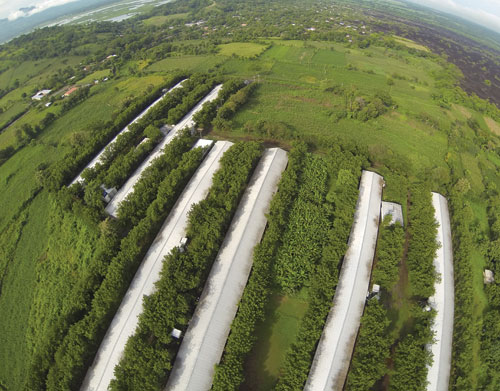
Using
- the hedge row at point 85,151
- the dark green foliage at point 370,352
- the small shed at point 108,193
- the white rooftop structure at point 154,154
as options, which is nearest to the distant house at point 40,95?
the hedge row at point 85,151

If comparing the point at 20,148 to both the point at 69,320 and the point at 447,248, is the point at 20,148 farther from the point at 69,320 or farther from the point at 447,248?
the point at 447,248

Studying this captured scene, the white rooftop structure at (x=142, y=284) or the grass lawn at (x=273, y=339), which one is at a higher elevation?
the white rooftop structure at (x=142, y=284)

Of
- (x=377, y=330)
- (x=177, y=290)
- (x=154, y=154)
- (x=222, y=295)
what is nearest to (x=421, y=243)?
(x=377, y=330)

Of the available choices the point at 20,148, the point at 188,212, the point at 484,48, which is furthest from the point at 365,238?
the point at 484,48

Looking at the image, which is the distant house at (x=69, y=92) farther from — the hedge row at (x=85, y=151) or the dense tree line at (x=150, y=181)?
the dense tree line at (x=150, y=181)

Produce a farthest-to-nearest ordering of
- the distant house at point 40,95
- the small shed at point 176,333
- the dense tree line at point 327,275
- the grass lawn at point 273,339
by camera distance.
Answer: the distant house at point 40,95
the grass lawn at point 273,339
the small shed at point 176,333
the dense tree line at point 327,275

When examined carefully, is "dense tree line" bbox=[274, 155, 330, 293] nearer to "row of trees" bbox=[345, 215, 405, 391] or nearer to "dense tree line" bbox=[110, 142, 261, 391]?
"row of trees" bbox=[345, 215, 405, 391]

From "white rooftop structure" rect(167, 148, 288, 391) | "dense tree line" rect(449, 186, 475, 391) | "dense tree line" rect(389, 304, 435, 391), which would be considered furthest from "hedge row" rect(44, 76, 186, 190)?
"dense tree line" rect(449, 186, 475, 391)

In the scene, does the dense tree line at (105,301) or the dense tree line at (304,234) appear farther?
the dense tree line at (304,234)
